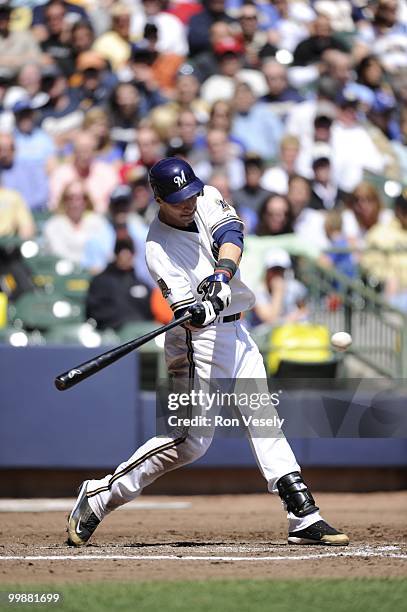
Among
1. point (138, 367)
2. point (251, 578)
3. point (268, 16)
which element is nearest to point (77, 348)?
point (138, 367)

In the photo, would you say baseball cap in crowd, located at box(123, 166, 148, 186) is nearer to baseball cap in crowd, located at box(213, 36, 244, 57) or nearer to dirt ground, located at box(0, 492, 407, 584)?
baseball cap in crowd, located at box(213, 36, 244, 57)

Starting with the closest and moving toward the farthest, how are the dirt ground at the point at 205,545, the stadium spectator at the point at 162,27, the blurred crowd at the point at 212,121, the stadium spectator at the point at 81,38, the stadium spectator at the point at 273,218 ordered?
the dirt ground at the point at 205,545 → the stadium spectator at the point at 273,218 → the blurred crowd at the point at 212,121 → the stadium spectator at the point at 81,38 → the stadium spectator at the point at 162,27

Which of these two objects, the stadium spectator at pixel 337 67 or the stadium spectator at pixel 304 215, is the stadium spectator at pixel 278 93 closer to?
the stadium spectator at pixel 337 67

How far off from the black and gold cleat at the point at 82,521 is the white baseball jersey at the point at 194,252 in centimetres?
119

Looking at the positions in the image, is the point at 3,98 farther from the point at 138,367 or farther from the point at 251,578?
the point at 251,578

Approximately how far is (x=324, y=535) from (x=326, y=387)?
3758 millimetres

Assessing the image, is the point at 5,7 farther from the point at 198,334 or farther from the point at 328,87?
the point at 198,334

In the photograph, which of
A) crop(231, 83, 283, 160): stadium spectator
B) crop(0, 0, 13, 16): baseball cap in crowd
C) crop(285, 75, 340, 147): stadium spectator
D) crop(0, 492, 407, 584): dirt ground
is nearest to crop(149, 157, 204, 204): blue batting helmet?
crop(0, 492, 407, 584): dirt ground

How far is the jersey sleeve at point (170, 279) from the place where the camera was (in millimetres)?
5742

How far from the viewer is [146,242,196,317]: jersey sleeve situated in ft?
18.8

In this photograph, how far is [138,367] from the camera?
9.52 metres

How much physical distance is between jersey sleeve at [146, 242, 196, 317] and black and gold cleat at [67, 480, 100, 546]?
1.12m

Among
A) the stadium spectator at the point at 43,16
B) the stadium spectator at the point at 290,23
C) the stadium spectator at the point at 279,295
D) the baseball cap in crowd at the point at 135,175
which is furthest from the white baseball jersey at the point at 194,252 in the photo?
the stadium spectator at the point at 43,16

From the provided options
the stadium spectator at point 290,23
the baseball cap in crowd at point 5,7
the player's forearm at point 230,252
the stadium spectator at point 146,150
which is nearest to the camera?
the player's forearm at point 230,252
